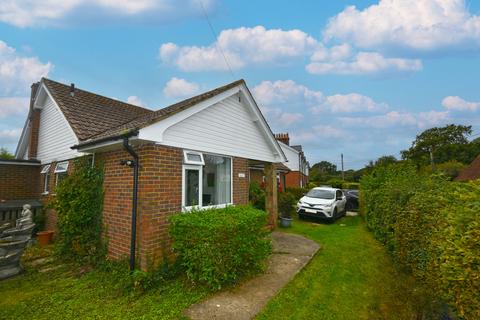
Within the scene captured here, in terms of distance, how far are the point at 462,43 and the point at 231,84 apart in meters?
7.87

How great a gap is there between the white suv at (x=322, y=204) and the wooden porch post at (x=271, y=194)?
107 inches

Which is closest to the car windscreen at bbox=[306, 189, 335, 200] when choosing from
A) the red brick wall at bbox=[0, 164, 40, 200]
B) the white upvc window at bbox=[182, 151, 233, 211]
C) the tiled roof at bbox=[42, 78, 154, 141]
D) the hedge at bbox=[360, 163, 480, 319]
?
the hedge at bbox=[360, 163, 480, 319]

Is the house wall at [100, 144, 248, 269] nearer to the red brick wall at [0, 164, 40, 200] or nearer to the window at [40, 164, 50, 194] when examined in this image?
the window at [40, 164, 50, 194]

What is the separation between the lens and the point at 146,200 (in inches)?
193

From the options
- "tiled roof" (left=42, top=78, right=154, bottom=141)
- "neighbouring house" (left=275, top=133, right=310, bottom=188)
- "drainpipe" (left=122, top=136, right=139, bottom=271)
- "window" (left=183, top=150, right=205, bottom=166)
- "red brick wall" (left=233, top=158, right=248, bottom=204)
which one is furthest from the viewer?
"neighbouring house" (left=275, top=133, right=310, bottom=188)

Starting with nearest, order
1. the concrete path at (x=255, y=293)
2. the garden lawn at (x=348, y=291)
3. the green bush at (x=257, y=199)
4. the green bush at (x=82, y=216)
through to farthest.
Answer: the concrete path at (x=255, y=293), the garden lawn at (x=348, y=291), the green bush at (x=82, y=216), the green bush at (x=257, y=199)

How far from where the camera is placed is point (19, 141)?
12.2 metres

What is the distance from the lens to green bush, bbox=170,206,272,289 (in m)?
4.27

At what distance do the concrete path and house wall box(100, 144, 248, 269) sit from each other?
171 centimetres

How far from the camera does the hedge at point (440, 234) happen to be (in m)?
2.42

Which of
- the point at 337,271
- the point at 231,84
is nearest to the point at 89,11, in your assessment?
the point at 231,84

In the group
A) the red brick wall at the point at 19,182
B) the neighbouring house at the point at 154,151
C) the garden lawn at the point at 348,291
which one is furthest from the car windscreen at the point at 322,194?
the red brick wall at the point at 19,182

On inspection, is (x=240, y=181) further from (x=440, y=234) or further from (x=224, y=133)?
(x=440, y=234)

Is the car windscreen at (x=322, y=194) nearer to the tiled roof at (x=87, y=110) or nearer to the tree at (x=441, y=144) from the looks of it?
the tiled roof at (x=87, y=110)
